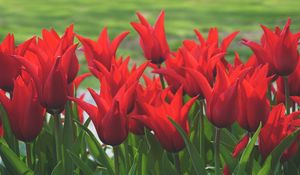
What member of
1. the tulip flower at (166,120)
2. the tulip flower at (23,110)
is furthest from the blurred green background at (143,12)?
the tulip flower at (166,120)

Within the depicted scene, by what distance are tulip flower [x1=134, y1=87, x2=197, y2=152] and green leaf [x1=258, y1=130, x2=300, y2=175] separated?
0.74 ft

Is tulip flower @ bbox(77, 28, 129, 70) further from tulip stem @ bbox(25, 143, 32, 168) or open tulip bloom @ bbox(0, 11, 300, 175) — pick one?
tulip stem @ bbox(25, 143, 32, 168)

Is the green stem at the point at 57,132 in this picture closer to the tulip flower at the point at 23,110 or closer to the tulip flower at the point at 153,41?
the tulip flower at the point at 23,110

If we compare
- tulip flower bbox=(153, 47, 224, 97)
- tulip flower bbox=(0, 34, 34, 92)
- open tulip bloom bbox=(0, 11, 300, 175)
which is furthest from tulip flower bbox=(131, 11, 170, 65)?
tulip flower bbox=(0, 34, 34, 92)

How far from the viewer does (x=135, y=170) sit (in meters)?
2.13

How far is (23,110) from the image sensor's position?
2.18 m

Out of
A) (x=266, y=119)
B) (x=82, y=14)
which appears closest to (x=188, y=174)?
(x=266, y=119)

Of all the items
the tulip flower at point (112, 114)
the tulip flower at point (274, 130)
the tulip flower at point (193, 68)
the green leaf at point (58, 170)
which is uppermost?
the tulip flower at point (193, 68)

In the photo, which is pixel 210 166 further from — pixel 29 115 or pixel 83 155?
pixel 29 115

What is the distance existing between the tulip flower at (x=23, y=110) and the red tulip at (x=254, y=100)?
0.57 meters

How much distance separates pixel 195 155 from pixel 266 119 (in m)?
0.22

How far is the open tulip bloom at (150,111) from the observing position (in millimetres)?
2049

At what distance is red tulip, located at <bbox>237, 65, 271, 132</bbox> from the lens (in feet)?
6.72

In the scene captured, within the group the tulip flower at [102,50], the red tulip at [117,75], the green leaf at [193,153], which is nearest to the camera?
the green leaf at [193,153]
